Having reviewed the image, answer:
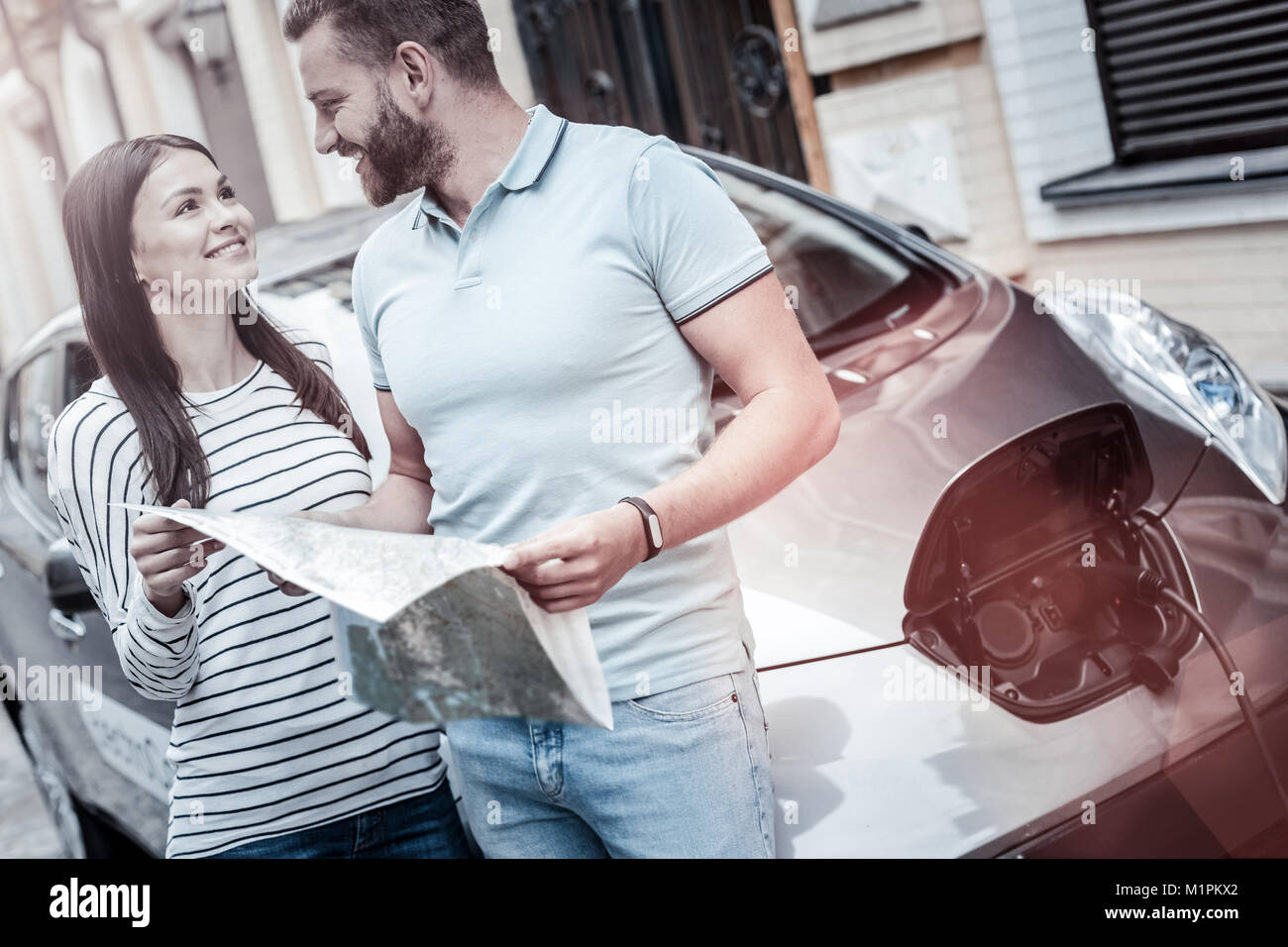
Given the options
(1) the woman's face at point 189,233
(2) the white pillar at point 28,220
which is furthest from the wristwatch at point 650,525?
(2) the white pillar at point 28,220

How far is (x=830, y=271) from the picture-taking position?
240 centimetres

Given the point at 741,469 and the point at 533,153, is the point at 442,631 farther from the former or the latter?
the point at 533,153

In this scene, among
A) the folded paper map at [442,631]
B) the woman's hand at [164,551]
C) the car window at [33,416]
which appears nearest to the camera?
the folded paper map at [442,631]

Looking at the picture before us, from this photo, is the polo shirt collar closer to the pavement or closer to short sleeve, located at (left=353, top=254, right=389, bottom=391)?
short sleeve, located at (left=353, top=254, right=389, bottom=391)

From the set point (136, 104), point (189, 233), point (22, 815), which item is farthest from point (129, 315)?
point (22, 815)

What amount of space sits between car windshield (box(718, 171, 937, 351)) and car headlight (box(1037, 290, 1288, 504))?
9.6 inches

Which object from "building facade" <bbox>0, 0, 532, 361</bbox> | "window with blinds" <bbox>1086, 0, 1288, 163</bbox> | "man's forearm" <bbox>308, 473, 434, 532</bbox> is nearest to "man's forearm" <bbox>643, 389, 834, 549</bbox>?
"man's forearm" <bbox>308, 473, 434, 532</bbox>

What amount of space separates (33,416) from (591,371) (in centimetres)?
199

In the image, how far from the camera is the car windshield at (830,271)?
2281 mm

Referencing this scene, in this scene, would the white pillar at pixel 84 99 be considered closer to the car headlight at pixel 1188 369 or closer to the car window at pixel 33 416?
the car window at pixel 33 416

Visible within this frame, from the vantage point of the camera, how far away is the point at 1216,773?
169cm

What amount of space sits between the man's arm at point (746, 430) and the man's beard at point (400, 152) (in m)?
0.30

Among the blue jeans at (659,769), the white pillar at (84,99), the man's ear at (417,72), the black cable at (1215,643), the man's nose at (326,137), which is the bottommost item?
the black cable at (1215,643)
